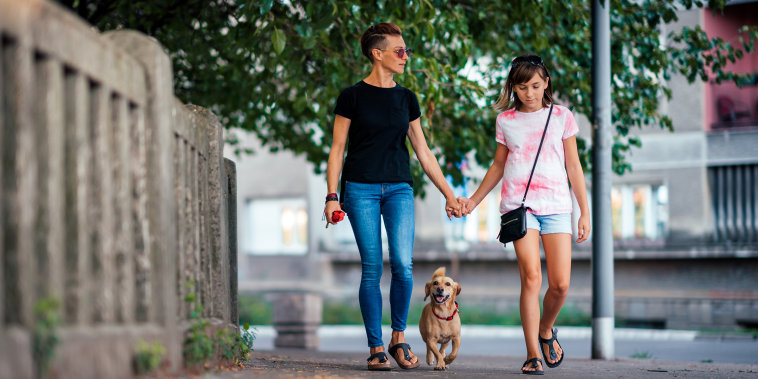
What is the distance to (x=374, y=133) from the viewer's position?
5648mm

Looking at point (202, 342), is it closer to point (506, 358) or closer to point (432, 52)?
point (506, 358)

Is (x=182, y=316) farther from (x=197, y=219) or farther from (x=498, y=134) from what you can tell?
(x=498, y=134)

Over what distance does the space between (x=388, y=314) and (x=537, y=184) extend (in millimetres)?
15785

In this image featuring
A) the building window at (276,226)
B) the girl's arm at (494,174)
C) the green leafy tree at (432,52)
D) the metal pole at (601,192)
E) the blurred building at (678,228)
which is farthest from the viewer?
the building window at (276,226)

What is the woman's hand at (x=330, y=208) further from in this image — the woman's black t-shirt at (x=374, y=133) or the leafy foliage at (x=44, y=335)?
the leafy foliage at (x=44, y=335)

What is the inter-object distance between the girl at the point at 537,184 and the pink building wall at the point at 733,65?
14.7m

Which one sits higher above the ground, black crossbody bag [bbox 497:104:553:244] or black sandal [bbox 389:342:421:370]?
black crossbody bag [bbox 497:104:553:244]

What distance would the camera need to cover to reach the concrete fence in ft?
8.57

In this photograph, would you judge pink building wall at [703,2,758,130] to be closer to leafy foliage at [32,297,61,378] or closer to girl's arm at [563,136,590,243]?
girl's arm at [563,136,590,243]

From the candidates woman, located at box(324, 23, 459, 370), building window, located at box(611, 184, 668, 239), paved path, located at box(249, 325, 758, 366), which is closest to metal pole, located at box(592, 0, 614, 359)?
paved path, located at box(249, 325, 758, 366)

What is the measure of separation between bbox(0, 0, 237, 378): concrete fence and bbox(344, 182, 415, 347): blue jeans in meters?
1.35

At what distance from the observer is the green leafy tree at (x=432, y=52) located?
8766mm

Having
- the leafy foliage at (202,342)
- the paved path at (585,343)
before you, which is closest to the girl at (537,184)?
the leafy foliage at (202,342)

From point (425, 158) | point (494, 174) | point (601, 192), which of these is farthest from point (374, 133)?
point (601, 192)
